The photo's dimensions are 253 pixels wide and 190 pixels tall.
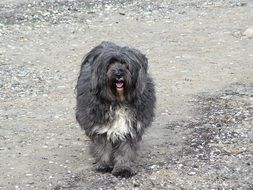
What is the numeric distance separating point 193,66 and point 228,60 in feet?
2.34

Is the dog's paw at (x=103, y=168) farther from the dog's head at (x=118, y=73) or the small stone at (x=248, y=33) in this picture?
the small stone at (x=248, y=33)

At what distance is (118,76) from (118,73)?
29 mm

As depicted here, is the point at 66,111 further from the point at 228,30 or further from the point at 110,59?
the point at 228,30

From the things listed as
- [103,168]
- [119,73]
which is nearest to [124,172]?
[103,168]

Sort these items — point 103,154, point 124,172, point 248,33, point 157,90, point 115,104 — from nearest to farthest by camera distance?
point 115,104, point 124,172, point 103,154, point 157,90, point 248,33

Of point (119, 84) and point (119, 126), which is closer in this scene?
point (119, 84)

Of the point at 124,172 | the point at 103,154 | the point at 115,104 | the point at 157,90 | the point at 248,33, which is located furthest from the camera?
the point at 248,33

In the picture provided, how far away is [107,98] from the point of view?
18.8ft

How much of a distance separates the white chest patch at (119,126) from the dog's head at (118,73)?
178 millimetres

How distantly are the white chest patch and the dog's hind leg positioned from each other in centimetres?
13

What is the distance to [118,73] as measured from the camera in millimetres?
5543

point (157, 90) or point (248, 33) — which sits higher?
point (157, 90)

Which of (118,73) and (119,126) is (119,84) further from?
(119,126)

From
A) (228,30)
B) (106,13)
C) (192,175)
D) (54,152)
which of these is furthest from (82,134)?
(106,13)
